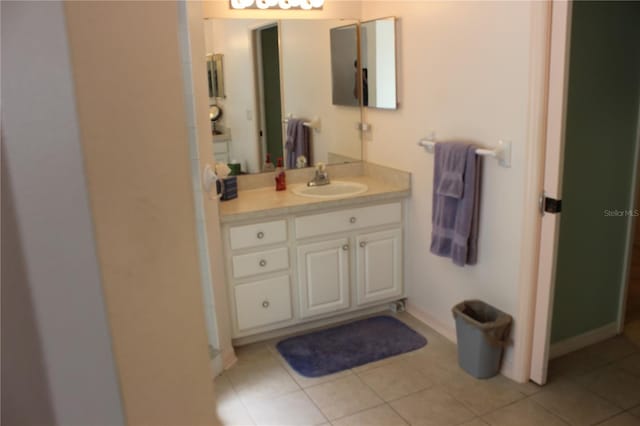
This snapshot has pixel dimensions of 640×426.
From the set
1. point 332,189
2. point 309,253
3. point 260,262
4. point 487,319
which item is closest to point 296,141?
point 332,189

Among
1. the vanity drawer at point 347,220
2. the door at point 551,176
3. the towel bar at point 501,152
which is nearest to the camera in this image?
the door at point 551,176

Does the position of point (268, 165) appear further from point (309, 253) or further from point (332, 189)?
point (309, 253)

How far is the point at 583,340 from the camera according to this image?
3.04m

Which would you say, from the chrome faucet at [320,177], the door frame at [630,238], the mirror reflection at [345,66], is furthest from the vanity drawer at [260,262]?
the door frame at [630,238]

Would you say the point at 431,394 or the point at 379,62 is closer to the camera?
the point at 431,394

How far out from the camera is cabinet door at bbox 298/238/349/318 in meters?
3.20

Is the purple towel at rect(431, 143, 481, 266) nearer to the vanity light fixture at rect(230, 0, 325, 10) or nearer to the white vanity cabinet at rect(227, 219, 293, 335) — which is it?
the white vanity cabinet at rect(227, 219, 293, 335)

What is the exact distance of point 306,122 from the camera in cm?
352

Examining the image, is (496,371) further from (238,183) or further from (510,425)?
(238,183)

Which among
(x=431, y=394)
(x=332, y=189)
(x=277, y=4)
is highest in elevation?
(x=277, y=4)

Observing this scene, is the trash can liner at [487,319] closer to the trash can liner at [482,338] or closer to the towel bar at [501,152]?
the trash can liner at [482,338]

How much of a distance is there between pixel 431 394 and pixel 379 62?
6.53 ft

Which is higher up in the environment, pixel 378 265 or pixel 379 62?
pixel 379 62

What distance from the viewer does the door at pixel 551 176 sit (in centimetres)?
227
